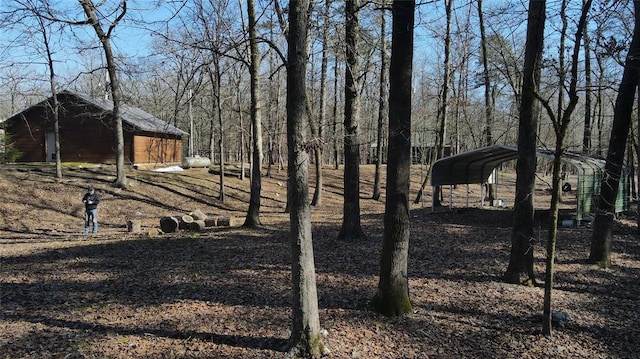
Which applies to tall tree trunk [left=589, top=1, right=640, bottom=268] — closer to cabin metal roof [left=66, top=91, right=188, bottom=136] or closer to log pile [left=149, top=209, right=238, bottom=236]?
log pile [left=149, top=209, right=238, bottom=236]

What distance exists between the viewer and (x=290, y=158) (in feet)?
15.9

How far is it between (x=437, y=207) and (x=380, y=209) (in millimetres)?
2857

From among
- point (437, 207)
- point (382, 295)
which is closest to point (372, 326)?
point (382, 295)

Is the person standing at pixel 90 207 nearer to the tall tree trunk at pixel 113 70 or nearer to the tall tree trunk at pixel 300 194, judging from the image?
the tall tree trunk at pixel 113 70

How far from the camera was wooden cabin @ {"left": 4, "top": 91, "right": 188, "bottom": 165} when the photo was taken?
2728cm

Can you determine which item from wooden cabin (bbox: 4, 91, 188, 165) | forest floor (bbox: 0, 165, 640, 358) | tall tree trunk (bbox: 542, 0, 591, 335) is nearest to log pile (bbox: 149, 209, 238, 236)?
forest floor (bbox: 0, 165, 640, 358)

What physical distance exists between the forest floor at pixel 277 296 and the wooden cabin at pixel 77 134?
546 inches

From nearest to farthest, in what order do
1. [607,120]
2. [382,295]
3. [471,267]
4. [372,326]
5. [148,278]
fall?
[372,326] → [382,295] → [148,278] → [471,267] → [607,120]

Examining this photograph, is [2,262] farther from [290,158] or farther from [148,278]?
[290,158]

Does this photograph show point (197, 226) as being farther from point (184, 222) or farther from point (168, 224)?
point (168, 224)

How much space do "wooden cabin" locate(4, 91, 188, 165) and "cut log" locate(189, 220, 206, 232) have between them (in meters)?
14.6

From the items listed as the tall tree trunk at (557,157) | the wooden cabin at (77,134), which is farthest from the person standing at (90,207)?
the wooden cabin at (77,134)

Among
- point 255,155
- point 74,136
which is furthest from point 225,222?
point 74,136

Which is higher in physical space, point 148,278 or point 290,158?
point 290,158
